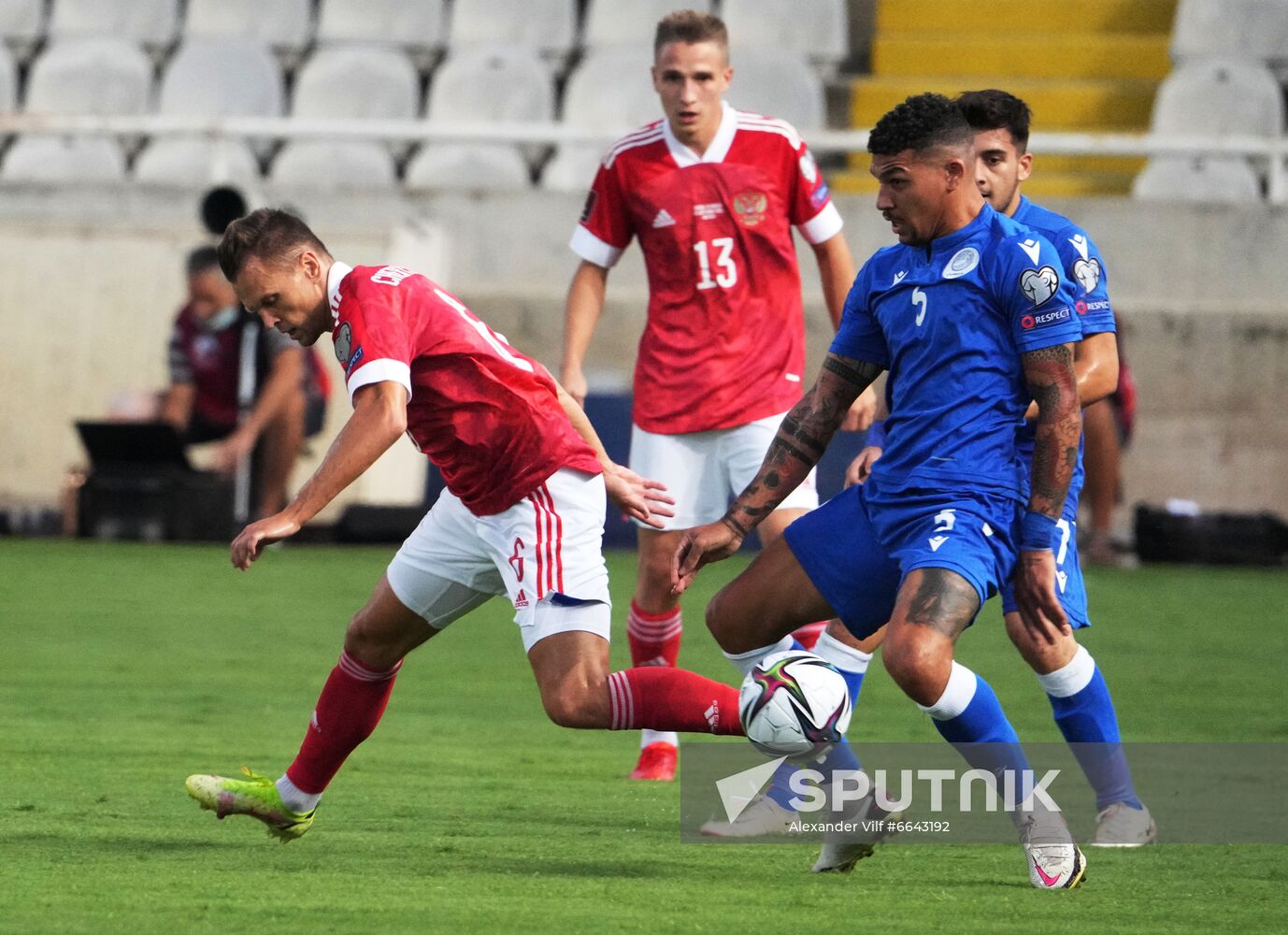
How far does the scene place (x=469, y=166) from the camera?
17266mm

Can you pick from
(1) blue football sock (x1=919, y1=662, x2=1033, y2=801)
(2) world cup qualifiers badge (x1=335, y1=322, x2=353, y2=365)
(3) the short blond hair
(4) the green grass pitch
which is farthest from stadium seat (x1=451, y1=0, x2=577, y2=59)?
(1) blue football sock (x1=919, y1=662, x2=1033, y2=801)

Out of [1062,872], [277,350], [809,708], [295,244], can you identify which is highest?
[295,244]

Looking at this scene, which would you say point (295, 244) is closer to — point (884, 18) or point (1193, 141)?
point (1193, 141)

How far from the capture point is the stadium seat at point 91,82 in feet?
61.0

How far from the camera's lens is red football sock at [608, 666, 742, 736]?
4.75m

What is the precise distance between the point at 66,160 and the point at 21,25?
215 cm

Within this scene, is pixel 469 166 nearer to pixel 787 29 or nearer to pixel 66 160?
pixel 787 29

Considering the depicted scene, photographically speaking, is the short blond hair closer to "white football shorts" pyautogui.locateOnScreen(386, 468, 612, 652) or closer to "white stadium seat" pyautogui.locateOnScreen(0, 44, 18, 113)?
"white football shorts" pyautogui.locateOnScreen(386, 468, 612, 652)

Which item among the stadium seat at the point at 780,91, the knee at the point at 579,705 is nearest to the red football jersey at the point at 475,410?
the knee at the point at 579,705

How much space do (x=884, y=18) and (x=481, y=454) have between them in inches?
569

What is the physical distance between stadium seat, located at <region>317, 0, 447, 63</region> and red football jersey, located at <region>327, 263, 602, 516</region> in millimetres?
14272

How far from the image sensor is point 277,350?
13250 millimetres

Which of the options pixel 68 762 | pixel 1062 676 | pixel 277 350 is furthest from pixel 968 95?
pixel 277 350

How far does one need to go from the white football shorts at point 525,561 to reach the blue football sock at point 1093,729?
122 cm
